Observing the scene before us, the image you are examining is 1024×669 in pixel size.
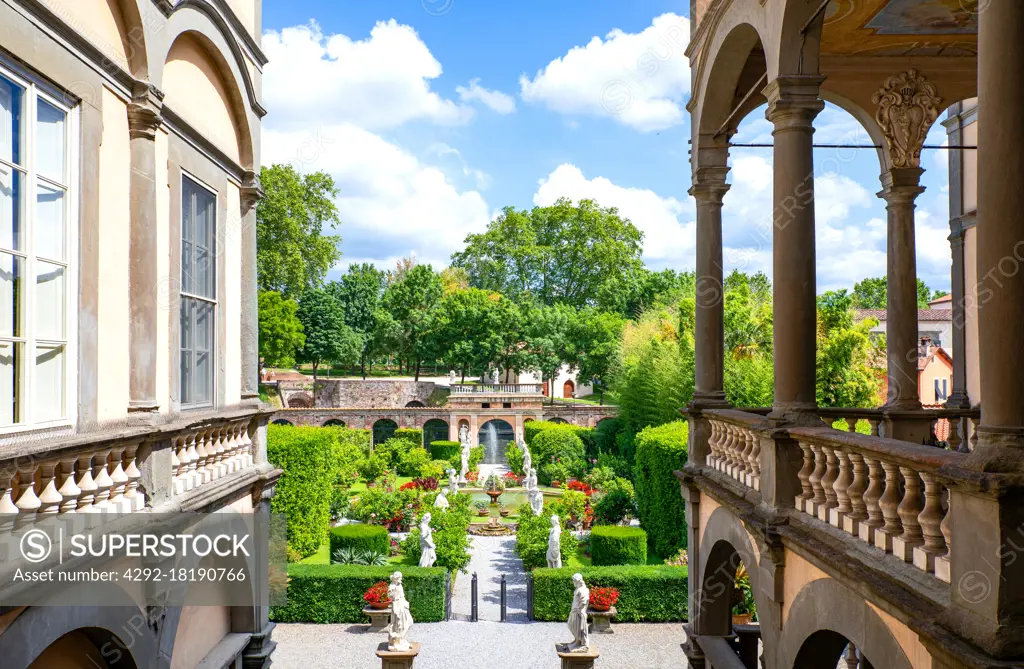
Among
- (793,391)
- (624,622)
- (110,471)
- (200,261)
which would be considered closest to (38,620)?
(110,471)

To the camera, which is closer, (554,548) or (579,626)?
(579,626)

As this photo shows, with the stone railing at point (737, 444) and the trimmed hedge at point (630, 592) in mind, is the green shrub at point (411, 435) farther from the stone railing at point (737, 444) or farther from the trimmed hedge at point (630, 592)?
the stone railing at point (737, 444)

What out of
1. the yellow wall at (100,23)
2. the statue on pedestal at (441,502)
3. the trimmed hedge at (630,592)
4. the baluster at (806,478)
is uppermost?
the yellow wall at (100,23)

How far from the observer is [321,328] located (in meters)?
58.5

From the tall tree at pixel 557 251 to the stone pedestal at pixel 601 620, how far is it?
46.4 m

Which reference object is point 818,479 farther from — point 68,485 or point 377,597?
point 377,597

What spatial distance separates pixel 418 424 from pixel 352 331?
17507mm

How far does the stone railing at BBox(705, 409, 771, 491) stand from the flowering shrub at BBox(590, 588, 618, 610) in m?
8.59

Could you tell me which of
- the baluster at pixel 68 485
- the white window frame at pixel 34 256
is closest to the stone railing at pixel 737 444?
the baluster at pixel 68 485

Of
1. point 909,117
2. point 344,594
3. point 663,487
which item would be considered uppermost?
point 909,117

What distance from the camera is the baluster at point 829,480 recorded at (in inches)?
205

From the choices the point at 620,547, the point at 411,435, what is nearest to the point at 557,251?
the point at 411,435

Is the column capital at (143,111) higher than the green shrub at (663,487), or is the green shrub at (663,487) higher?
the column capital at (143,111)

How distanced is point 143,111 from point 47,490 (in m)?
2.96
